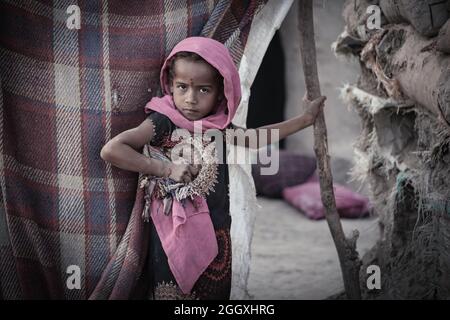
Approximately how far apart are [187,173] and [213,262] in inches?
14.9

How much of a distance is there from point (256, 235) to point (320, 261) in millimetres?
802

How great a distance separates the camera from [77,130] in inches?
100.0

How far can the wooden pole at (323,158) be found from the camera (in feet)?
8.80

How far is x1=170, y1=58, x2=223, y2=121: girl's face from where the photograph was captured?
2.31 meters

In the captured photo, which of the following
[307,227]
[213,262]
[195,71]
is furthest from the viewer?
[307,227]

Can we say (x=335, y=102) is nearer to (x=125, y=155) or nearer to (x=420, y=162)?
(x=420, y=162)

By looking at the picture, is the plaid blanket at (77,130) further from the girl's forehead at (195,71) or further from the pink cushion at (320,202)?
the pink cushion at (320,202)

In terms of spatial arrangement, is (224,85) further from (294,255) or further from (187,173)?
(294,255)

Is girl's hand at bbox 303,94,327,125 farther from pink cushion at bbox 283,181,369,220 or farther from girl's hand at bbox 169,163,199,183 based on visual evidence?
pink cushion at bbox 283,181,369,220

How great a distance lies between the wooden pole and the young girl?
17.2 inches

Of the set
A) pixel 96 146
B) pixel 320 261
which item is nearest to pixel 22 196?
pixel 96 146

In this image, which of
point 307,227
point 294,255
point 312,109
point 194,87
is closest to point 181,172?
point 194,87

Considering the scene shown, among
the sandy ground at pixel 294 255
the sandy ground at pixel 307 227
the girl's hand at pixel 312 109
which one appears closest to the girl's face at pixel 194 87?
the girl's hand at pixel 312 109

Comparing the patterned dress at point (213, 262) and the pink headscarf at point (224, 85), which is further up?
the pink headscarf at point (224, 85)
